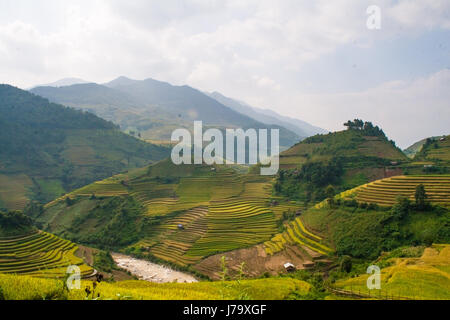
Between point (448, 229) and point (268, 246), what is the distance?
15.2 metres

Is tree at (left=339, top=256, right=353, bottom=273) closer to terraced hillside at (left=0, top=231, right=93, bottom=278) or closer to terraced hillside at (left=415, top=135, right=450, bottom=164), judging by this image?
terraced hillside at (left=0, top=231, right=93, bottom=278)

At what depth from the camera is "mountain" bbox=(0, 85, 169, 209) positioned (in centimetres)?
6272

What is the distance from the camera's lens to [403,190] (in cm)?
2862

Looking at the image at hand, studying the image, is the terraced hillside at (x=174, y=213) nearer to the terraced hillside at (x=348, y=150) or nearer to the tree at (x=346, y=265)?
the terraced hillside at (x=348, y=150)

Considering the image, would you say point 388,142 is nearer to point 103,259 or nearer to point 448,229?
point 448,229

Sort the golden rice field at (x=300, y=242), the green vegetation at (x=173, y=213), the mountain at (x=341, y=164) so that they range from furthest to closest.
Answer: the mountain at (x=341, y=164) → the green vegetation at (x=173, y=213) → the golden rice field at (x=300, y=242)

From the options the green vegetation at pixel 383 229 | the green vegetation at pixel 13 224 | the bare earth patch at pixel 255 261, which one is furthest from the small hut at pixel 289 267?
the green vegetation at pixel 13 224

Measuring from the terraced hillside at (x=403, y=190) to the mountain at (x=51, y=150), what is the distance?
183ft

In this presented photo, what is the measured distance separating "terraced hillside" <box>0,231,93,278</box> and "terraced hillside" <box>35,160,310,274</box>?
8.51 m

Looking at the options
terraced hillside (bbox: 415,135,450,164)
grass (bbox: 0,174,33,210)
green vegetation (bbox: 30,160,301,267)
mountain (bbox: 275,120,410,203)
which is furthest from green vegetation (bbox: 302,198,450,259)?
grass (bbox: 0,174,33,210)

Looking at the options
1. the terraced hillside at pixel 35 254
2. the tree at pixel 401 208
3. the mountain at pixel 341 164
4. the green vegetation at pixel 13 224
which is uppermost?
the mountain at pixel 341 164

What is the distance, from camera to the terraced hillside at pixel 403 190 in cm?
2591
